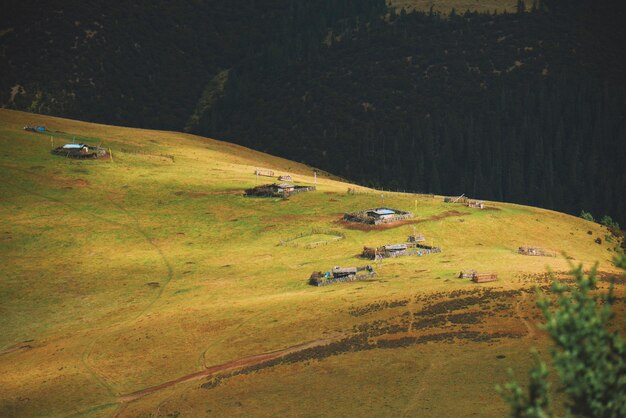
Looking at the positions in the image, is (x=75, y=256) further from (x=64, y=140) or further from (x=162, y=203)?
(x=64, y=140)

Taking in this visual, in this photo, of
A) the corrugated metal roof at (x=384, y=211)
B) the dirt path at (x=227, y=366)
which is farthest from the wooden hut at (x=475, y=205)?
the dirt path at (x=227, y=366)

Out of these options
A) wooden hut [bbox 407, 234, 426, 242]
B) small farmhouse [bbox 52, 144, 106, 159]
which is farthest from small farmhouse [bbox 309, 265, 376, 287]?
small farmhouse [bbox 52, 144, 106, 159]

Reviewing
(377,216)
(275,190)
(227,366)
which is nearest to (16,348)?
(227,366)

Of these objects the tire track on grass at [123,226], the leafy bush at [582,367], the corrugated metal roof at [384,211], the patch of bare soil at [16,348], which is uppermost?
the leafy bush at [582,367]

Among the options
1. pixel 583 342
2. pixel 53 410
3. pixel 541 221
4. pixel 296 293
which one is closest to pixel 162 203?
pixel 296 293

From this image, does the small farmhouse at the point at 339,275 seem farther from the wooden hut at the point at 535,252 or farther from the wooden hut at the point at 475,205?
the wooden hut at the point at 475,205

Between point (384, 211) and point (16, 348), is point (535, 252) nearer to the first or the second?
point (384, 211)
